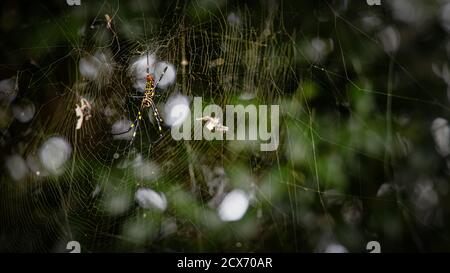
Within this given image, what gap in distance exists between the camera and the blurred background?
4.74 feet

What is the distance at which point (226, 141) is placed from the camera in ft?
Answer: 4.85

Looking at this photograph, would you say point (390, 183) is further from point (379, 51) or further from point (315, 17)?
point (315, 17)

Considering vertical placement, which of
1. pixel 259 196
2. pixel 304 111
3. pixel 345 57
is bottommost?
pixel 259 196

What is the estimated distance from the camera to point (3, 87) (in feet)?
5.05

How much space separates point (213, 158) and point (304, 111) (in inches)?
14.4

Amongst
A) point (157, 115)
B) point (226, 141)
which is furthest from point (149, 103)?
point (226, 141)

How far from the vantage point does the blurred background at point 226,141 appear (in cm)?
144

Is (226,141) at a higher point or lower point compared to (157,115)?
lower

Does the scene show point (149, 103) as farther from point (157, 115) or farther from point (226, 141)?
point (226, 141)

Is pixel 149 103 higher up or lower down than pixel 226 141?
higher up
